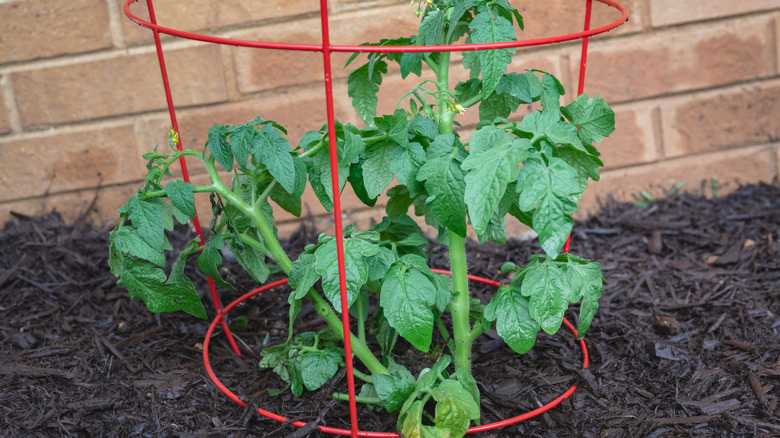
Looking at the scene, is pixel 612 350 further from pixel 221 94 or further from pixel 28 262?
pixel 28 262

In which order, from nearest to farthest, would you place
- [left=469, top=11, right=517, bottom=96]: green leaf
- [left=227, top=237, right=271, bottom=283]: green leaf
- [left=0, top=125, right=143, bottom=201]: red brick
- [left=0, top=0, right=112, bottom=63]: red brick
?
1. [left=469, top=11, right=517, bottom=96]: green leaf
2. [left=227, top=237, right=271, bottom=283]: green leaf
3. [left=0, top=0, right=112, bottom=63]: red brick
4. [left=0, top=125, right=143, bottom=201]: red brick

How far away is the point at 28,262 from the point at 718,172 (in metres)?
2.16

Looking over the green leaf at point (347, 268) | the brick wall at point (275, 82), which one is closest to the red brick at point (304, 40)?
the brick wall at point (275, 82)

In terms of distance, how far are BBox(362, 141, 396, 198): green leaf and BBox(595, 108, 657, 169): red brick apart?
1.18 meters

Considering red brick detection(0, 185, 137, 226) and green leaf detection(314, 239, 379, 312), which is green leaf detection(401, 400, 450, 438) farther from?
red brick detection(0, 185, 137, 226)

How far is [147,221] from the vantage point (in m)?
1.26

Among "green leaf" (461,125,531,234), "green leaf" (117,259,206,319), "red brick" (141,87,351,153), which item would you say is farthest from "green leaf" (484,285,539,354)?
"red brick" (141,87,351,153)

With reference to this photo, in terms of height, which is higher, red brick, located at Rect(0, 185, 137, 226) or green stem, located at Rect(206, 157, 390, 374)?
green stem, located at Rect(206, 157, 390, 374)

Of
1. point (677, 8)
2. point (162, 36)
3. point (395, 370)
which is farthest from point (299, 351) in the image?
point (677, 8)

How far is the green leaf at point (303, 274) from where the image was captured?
1257 millimetres

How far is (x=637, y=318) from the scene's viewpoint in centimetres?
179

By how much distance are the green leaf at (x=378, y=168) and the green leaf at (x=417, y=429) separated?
0.39m

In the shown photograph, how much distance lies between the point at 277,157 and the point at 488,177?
0.36 m

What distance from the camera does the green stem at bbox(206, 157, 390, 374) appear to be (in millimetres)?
1328
